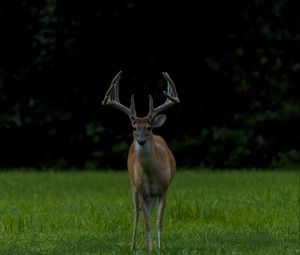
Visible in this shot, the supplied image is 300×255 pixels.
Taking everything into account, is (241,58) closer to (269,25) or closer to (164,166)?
(269,25)

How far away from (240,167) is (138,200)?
41.6 ft

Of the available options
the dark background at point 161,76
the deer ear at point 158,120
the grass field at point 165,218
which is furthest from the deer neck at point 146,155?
the dark background at point 161,76

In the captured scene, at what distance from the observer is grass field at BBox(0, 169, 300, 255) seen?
33.4 ft

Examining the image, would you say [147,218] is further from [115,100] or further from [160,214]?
[115,100]

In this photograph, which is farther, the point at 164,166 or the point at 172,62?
the point at 172,62

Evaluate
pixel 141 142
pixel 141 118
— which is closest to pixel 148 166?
pixel 141 142

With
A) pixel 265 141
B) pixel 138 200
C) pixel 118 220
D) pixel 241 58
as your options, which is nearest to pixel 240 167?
pixel 265 141

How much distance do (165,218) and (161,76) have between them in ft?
34.4

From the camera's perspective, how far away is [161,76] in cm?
2277

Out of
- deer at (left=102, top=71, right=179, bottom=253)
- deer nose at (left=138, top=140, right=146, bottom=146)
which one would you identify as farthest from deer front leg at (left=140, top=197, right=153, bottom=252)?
deer nose at (left=138, top=140, right=146, bottom=146)

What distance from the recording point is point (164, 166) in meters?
10.4

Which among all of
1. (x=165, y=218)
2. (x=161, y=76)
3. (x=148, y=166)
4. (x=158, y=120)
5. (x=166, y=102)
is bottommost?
(x=165, y=218)

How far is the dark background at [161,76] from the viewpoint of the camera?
22.9 metres

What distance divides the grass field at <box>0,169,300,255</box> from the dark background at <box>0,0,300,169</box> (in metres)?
4.63
